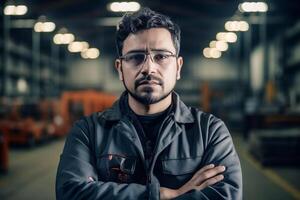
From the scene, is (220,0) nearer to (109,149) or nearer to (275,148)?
(275,148)

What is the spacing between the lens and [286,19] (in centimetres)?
2516

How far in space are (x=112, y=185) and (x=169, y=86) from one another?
0.71m

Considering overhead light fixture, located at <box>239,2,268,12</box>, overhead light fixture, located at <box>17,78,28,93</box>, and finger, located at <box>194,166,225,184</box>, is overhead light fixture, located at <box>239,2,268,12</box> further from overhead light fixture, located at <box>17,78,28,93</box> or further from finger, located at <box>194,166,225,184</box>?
overhead light fixture, located at <box>17,78,28,93</box>

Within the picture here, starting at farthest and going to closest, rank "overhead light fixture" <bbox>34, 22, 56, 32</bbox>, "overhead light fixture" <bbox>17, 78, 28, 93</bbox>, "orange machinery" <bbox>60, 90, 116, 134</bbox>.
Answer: "overhead light fixture" <bbox>17, 78, 28, 93</bbox>, "overhead light fixture" <bbox>34, 22, 56, 32</bbox>, "orange machinery" <bbox>60, 90, 116, 134</bbox>

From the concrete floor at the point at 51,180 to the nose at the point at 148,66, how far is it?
4852 millimetres

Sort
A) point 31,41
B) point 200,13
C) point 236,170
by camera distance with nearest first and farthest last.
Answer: point 236,170
point 200,13
point 31,41

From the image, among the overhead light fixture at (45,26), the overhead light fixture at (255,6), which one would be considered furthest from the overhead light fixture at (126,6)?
the overhead light fixture at (45,26)

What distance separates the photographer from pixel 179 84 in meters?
41.5

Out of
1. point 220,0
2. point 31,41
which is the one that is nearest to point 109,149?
point 220,0

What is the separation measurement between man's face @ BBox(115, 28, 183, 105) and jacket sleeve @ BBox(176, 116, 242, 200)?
43cm

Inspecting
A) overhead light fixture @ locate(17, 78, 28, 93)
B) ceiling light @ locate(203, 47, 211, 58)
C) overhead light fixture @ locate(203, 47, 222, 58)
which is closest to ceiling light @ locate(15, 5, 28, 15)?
overhead light fixture @ locate(17, 78, 28, 93)

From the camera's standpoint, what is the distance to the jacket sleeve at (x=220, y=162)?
2705 millimetres

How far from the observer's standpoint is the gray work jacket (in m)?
2.67

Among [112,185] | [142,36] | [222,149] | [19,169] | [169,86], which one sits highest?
[142,36]
